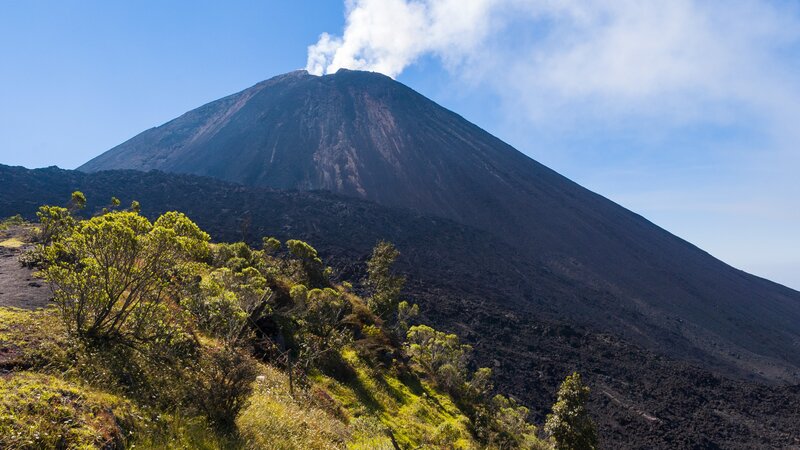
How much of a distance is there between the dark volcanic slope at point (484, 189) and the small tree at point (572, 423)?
42.6m

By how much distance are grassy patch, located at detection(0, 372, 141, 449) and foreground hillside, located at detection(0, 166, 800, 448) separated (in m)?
20.9

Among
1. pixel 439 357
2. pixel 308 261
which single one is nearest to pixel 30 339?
pixel 308 261

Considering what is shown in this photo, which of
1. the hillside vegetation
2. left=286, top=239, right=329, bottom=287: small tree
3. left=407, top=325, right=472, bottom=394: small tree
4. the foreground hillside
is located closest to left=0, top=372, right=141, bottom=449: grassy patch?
the hillside vegetation

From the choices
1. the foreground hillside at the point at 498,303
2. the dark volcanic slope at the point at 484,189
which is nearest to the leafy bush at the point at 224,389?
the foreground hillside at the point at 498,303

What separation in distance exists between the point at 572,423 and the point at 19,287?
15.7m

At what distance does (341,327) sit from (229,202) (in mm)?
51533

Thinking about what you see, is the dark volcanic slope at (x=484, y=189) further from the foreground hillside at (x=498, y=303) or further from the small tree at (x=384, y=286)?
the small tree at (x=384, y=286)

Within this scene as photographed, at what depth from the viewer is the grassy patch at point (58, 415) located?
414cm

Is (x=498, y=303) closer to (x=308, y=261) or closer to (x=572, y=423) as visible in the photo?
(x=308, y=261)

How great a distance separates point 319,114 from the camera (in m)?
125

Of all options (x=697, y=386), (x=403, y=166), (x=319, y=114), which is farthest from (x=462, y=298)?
(x=319, y=114)

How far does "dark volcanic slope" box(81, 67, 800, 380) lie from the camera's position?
2422 inches

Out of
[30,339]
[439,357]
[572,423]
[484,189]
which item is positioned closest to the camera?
[30,339]

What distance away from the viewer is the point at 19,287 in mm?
8891
